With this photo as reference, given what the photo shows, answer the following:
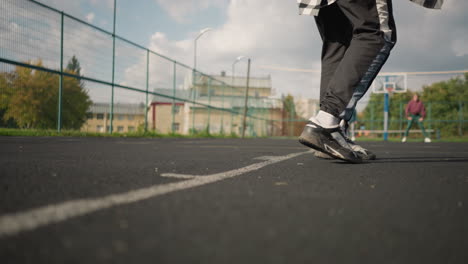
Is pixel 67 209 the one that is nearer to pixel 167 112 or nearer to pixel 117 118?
pixel 117 118

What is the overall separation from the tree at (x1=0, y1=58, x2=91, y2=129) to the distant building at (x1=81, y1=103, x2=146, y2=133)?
278 mm

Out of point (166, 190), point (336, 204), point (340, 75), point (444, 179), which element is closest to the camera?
point (336, 204)

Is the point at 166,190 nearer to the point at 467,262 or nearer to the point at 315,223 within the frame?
the point at 315,223

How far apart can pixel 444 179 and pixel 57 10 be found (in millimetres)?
8778

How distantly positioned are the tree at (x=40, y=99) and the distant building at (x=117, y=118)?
11.0 inches

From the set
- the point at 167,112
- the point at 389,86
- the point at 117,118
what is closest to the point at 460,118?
the point at 389,86

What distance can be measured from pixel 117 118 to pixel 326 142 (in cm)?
875

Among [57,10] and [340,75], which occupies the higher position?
[57,10]

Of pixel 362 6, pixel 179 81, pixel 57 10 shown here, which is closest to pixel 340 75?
pixel 362 6

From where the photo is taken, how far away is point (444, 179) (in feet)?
4.92

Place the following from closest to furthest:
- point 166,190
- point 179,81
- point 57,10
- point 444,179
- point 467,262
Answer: point 467,262
point 166,190
point 444,179
point 57,10
point 179,81

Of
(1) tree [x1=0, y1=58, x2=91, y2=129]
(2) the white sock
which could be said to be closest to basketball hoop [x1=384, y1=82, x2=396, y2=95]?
(1) tree [x1=0, y1=58, x2=91, y2=129]

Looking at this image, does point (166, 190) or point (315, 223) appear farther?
point (166, 190)

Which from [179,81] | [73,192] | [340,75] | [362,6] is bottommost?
[73,192]
